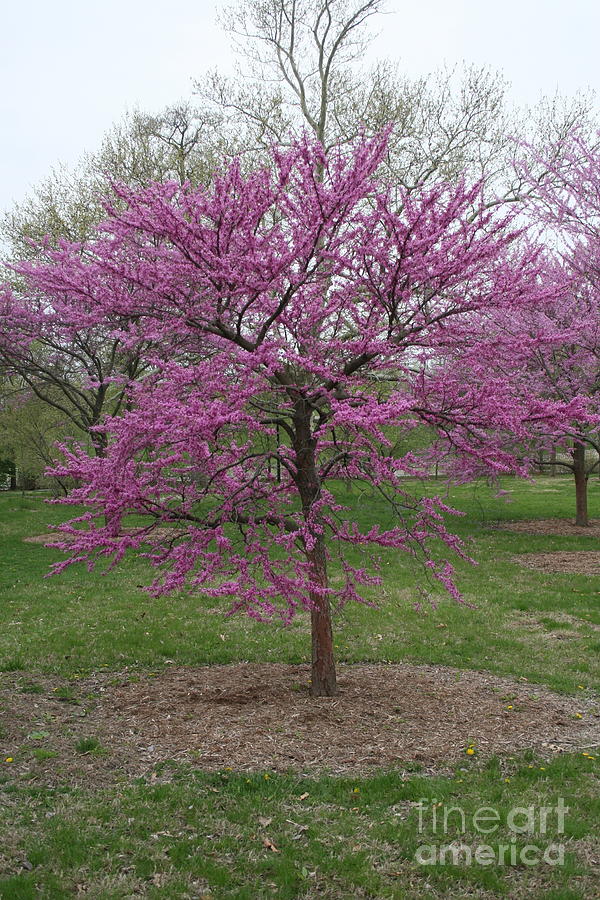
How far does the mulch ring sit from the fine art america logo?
0.78 meters

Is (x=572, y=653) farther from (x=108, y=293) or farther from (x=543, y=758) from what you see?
(x=108, y=293)

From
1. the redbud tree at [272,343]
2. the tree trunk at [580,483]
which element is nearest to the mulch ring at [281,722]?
the redbud tree at [272,343]

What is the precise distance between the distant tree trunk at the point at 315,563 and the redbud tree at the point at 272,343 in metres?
0.03

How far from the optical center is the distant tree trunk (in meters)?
6.56

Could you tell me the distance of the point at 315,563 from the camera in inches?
259

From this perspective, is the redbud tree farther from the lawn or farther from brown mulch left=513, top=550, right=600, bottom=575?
brown mulch left=513, top=550, right=600, bottom=575

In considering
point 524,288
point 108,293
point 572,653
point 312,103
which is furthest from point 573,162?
point 312,103

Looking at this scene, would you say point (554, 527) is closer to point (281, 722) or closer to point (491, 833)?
point (281, 722)

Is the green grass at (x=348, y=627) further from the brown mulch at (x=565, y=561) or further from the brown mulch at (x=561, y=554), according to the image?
the brown mulch at (x=561, y=554)

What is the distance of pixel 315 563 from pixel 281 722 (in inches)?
60.5

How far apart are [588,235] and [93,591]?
11.2 metres

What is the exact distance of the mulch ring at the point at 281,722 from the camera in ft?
18.0

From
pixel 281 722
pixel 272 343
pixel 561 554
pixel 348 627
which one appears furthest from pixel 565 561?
pixel 272 343

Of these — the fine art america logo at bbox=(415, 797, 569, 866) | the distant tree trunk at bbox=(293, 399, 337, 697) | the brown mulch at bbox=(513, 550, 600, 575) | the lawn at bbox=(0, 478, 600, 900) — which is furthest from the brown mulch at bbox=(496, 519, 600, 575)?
the fine art america logo at bbox=(415, 797, 569, 866)
